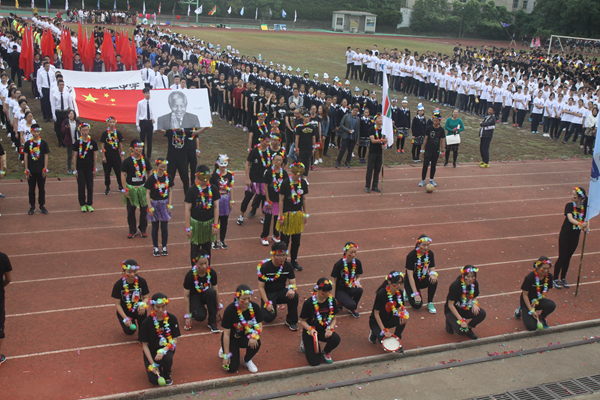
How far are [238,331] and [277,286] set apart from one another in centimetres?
137

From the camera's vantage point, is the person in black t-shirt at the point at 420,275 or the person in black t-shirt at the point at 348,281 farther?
the person in black t-shirt at the point at 420,275

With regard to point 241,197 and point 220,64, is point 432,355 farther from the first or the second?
point 220,64

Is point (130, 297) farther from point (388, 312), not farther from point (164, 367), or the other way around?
point (388, 312)

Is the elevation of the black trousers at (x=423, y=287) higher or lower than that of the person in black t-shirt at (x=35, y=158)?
lower

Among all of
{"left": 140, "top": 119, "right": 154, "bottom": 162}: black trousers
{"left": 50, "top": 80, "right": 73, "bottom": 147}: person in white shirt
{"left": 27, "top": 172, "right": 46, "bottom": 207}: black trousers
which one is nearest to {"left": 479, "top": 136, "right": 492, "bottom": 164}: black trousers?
{"left": 140, "top": 119, "right": 154, "bottom": 162}: black trousers

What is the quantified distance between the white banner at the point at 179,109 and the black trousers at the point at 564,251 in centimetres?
876

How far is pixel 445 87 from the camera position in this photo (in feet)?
88.8

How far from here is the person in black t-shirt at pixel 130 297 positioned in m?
7.34

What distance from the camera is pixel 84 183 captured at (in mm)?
12242

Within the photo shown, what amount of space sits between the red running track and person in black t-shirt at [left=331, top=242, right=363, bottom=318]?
0.30 meters

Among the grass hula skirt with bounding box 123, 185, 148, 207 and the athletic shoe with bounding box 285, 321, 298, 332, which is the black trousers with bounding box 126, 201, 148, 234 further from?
the athletic shoe with bounding box 285, 321, 298, 332

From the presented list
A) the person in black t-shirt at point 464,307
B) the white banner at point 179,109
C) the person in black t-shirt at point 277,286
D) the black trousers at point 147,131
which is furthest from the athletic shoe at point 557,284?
the black trousers at point 147,131

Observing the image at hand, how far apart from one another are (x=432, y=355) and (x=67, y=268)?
6.50 meters

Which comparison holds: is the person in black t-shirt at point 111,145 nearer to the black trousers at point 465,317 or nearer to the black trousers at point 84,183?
the black trousers at point 84,183
